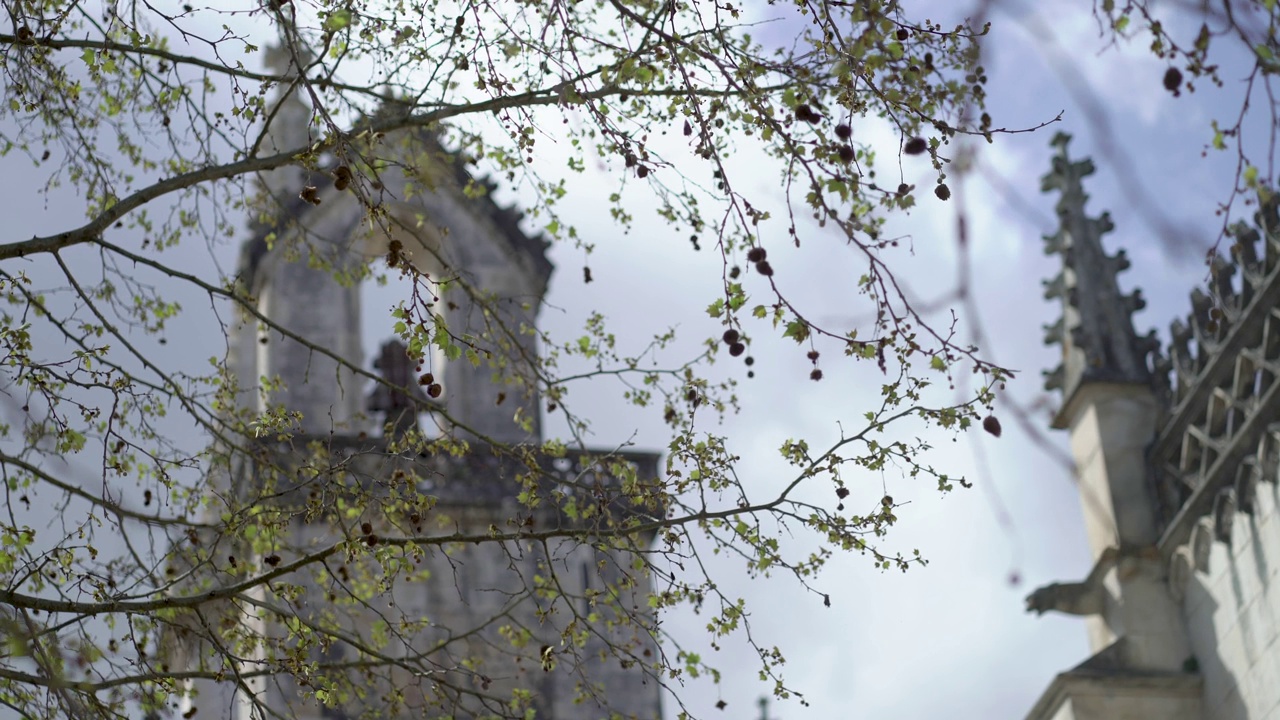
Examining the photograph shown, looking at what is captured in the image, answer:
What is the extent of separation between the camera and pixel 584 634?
30.3ft

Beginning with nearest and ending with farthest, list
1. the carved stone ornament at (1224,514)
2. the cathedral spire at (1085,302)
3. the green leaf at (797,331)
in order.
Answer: the green leaf at (797,331) → the carved stone ornament at (1224,514) → the cathedral spire at (1085,302)

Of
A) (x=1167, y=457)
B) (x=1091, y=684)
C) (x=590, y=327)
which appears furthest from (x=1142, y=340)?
(x=590, y=327)

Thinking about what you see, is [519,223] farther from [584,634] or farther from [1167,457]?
[584,634]

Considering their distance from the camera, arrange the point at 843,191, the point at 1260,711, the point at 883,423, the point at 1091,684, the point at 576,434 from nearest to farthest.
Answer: the point at 843,191, the point at 883,423, the point at 576,434, the point at 1260,711, the point at 1091,684

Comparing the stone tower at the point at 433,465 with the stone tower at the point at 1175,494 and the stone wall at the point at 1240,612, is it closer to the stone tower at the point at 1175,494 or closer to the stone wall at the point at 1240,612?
the stone tower at the point at 1175,494

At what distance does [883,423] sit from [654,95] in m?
2.07

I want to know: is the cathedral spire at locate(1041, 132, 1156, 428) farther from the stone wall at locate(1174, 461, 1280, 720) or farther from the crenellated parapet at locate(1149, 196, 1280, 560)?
the stone wall at locate(1174, 461, 1280, 720)

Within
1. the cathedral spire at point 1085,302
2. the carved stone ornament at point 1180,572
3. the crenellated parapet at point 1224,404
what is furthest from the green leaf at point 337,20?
the cathedral spire at point 1085,302

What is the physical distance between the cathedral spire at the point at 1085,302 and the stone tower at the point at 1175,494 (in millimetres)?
20

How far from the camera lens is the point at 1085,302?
18.6 meters

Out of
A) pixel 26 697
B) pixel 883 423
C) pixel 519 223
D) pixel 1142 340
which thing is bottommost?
pixel 26 697

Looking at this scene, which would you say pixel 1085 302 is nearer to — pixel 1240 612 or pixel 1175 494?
pixel 1175 494

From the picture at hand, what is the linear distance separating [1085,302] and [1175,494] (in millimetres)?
2415

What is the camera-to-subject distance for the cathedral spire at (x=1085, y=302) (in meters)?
18.3
